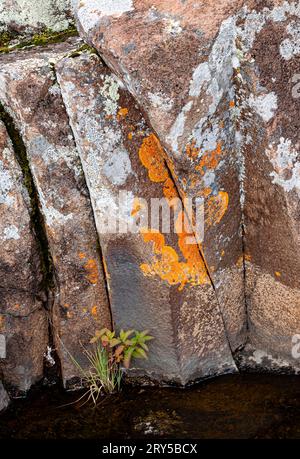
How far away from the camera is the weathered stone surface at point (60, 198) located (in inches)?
131

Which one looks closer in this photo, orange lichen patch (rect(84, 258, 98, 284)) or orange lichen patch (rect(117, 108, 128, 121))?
orange lichen patch (rect(117, 108, 128, 121))

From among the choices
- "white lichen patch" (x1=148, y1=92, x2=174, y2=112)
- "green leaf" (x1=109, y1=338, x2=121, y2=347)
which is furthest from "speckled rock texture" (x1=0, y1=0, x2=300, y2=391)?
"green leaf" (x1=109, y1=338, x2=121, y2=347)

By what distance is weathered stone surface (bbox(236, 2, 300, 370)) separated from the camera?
309cm

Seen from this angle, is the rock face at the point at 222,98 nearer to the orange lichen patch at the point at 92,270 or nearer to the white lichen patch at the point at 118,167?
the white lichen patch at the point at 118,167

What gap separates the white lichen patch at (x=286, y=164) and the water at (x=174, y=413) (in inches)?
39.4

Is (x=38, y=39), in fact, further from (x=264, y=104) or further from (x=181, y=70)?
(x=264, y=104)

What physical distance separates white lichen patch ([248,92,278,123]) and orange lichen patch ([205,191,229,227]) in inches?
16.8

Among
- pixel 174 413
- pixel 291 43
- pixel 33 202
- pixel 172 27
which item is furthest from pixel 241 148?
pixel 174 413

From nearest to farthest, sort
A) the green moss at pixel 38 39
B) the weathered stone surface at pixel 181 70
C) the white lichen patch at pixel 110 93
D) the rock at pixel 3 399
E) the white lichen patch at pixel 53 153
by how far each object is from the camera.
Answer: the weathered stone surface at pixel 181 70
the white lichen patch at pixel 110 93
the white lichen patch at pixel 53 153
the rock at pixel 3 399
the green moss at pixel 38 39

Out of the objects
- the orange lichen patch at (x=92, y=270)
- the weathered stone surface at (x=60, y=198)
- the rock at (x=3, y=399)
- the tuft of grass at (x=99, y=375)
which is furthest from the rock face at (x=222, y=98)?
the rock at (x=3, y=399)

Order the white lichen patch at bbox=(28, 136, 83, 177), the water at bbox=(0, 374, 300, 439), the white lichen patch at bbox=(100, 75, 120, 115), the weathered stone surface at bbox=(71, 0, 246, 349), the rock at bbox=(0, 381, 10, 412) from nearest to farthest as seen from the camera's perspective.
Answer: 1. the weathered stone surface at bbox=(71, 0, 246, 349)
2. the water at bbox=(0, 374, 300, 439)
3. the white lichen patch at bbox=(100, 75, 120, 115)
4. the white lichen patch at bbox=(28, 136, 83, 177)
5. the rock at bbox=(0, 381, 10, 412)

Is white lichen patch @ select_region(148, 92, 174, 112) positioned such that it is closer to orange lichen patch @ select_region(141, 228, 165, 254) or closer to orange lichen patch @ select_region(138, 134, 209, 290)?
orange lichen patch @ select_region(138, 134, 209, 290)

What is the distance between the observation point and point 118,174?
3322mm

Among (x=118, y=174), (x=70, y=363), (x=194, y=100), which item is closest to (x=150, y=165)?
(x=118, y=174)
